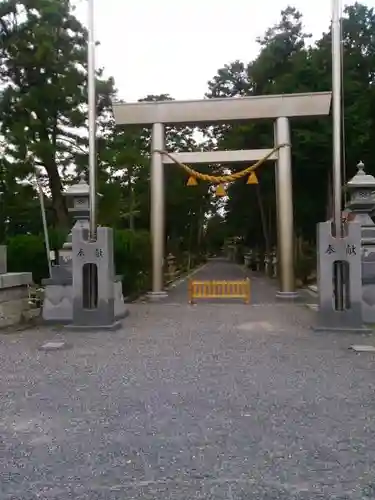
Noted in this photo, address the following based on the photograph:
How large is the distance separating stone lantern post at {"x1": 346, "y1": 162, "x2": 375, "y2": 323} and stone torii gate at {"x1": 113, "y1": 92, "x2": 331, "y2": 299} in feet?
9.65

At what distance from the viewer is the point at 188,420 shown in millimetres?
4586

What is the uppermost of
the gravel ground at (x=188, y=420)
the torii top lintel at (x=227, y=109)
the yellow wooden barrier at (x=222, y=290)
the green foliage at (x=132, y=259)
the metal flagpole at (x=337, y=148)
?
the torii top lintel at (x=227, y=109)

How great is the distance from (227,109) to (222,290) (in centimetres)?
492

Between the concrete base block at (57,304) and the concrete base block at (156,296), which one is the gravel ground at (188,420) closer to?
the concrete base block at (57,304)

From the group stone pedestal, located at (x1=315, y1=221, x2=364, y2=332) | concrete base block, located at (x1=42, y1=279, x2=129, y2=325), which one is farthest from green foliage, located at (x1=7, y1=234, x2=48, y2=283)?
stone pedestal, located at (x1=315, y1=221, x2=364, y2=332)

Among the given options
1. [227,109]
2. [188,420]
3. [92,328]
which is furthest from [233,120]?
[188,420]

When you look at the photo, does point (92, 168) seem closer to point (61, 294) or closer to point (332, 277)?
point (61, 294)

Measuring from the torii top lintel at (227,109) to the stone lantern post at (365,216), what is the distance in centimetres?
349

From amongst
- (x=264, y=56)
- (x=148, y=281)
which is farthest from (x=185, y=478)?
(x=264, y=56)

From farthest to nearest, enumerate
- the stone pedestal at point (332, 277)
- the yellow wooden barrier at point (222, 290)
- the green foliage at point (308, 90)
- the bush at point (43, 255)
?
the green foliage at point (308, 90) < the bush at point (43, 255) < the yellow wooden barrier at point (222, 290) < the stone pedestal at point (332, 277)

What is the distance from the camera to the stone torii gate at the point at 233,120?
50.3ft

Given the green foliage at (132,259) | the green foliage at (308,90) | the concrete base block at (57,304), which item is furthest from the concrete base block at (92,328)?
the green foliage at (308,90)

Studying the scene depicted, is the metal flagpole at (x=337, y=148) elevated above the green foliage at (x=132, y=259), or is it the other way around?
the metal flagpole at (x=337, y=148)

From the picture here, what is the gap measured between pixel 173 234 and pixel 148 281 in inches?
807
